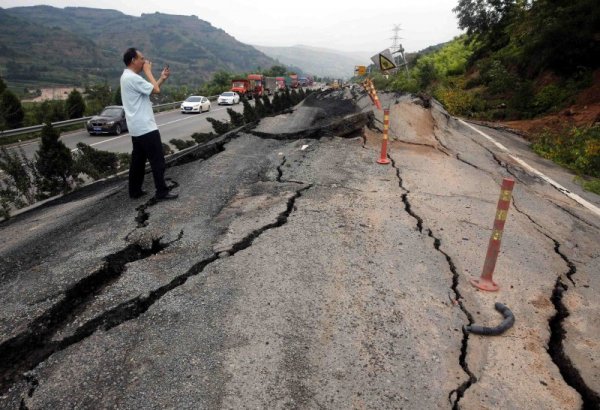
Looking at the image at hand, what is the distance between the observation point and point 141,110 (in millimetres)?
4809

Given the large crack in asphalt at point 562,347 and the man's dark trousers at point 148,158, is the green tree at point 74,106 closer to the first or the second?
the man's dark trousers at point 148,158

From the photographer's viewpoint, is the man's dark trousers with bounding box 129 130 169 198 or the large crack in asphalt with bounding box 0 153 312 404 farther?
the man's dark trousers with bounding box 129 130 169 198

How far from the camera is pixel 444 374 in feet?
7.89

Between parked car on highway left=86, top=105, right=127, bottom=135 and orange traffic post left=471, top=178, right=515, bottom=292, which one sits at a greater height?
orange traffic post left=471, top=178, right=515, bottom=292

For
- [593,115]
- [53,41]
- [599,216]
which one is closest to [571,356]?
[599,216]

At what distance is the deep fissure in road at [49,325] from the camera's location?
2448 millimetres

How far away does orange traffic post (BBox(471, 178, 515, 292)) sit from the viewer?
3215mm

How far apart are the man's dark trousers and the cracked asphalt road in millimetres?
294

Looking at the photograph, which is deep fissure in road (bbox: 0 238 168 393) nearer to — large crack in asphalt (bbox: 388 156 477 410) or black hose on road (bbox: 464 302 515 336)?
large crack in asphalt (bbox: 388 156 477 410)

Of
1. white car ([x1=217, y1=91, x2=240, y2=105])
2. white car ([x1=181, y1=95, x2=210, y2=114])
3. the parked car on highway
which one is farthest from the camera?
white car ([x1=217, y1=91, x2=240, y2=105])

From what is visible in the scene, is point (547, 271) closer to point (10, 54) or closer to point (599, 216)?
point (599, 216)

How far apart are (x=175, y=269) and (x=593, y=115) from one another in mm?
12779

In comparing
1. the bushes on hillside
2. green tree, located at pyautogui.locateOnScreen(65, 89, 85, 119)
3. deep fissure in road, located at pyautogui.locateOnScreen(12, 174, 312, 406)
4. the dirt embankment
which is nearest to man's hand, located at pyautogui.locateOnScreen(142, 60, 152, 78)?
deep fissure in road, located at pyautogui.locateOnScreen(12, 174, 312, 406)

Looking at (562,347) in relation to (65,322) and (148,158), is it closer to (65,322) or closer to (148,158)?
(65,322)
